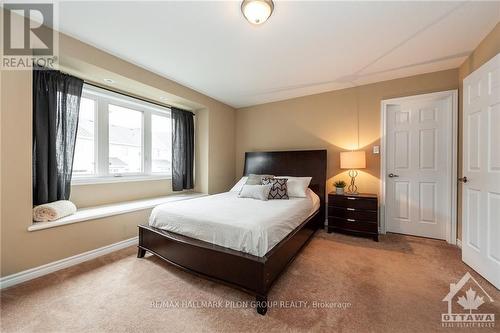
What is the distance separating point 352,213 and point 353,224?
17 centimetres

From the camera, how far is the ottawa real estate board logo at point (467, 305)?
1.41 m

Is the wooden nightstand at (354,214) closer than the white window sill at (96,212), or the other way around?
the white window sill at (96,212)

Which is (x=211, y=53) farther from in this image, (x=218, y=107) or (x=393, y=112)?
(x=393, y=112)

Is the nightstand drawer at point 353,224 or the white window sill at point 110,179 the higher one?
the white window sill at point 110,179

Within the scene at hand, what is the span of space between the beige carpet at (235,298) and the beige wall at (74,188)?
0.27m

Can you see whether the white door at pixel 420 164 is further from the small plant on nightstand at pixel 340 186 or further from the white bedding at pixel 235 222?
the white bedding at pixel 235 222

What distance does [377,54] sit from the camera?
2.41 m

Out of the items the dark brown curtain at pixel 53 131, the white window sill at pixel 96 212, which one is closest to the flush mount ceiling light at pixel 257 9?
the dark brown curtain at pixel 53 131

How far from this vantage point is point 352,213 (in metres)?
3.02

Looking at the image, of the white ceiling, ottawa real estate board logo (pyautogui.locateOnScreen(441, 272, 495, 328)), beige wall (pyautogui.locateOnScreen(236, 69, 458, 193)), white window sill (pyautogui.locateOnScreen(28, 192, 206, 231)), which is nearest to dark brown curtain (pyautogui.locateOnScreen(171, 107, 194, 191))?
white window sill (pyautogui.locateOnScreen(28, 192, 206, 231))

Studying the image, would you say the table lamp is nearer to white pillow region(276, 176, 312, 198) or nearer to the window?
white pillow region(276, 176, 312, 198)

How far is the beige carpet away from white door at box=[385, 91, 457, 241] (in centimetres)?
71

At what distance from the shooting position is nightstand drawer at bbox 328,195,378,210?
2.89m

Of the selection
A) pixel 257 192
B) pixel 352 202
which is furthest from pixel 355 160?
pixel 257 192
